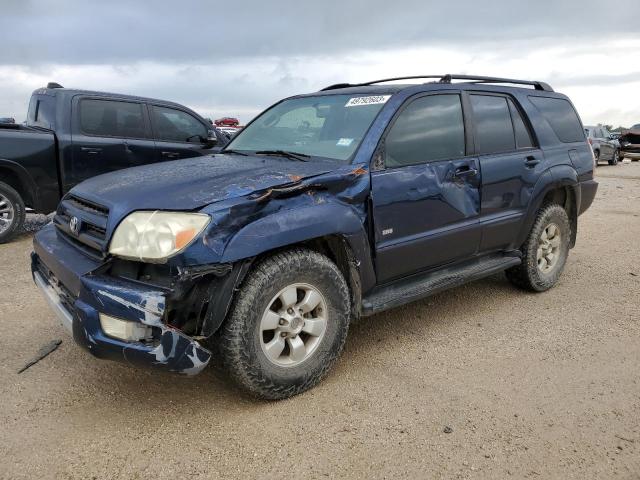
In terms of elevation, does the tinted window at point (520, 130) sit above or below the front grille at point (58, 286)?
above

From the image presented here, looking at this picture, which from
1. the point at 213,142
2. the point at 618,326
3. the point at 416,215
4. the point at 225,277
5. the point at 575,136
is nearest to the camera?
the point at 225,277

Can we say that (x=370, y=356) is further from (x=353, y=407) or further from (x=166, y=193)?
(x=166, y=193)

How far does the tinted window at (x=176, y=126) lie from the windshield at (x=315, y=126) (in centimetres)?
331

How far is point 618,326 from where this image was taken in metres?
4.10

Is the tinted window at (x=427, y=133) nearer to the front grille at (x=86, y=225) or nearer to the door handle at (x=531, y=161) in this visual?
the door handle at (x=531, y=161)

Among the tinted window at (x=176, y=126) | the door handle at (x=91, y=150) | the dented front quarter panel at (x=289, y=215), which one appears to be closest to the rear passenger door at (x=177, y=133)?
the tinted window at (x=176, y=126)

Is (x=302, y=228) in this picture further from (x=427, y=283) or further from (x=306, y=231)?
(x=427, y=283)

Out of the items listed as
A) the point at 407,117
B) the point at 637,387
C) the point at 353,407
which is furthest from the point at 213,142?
the point at 637,387

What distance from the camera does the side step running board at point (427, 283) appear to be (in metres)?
3.40

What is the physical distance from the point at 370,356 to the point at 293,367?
0.77 m

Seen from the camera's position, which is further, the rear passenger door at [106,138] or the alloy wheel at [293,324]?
the rear passenger door at [106,138]

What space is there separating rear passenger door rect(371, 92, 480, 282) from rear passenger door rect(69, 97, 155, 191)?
4500 mm

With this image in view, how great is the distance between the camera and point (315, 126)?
383 cm

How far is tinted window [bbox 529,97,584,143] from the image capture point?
479 centimetres
